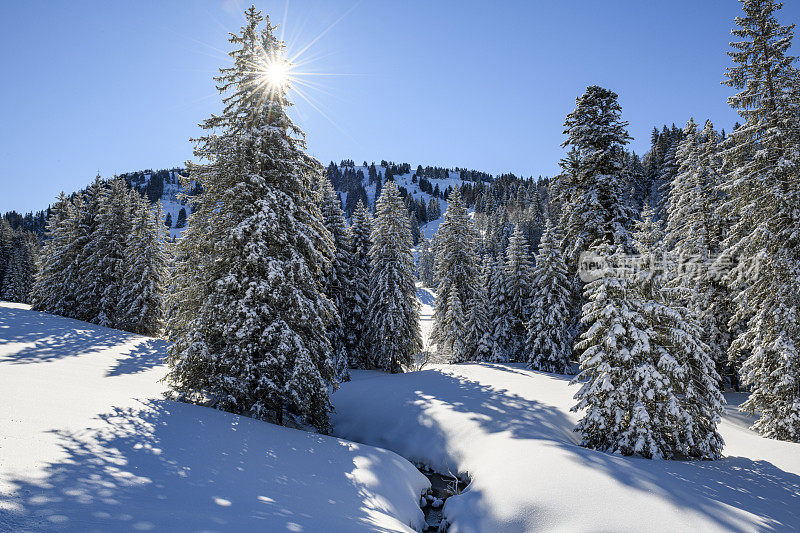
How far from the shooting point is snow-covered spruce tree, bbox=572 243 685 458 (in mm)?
10820

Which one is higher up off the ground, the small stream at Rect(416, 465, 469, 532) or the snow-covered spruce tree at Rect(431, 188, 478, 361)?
the snow-covered spruce tree at Rect(431, 188, 478, 361)

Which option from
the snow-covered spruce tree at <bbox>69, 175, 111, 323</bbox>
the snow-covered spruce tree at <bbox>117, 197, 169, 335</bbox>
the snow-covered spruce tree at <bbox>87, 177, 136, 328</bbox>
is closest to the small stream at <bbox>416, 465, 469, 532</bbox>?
the snow-covered spruce tree at <bbox>117, 197, 169, 335</bbox>

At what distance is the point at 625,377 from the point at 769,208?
9434 mm

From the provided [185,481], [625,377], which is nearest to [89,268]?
[185,481]

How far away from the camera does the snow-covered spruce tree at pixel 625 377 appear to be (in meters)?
10.8

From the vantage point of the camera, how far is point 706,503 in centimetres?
769

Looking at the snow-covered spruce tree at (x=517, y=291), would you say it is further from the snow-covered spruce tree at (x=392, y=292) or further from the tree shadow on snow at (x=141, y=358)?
the tree shadow on snow at (x=141, y=358)

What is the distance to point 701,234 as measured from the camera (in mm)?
21406

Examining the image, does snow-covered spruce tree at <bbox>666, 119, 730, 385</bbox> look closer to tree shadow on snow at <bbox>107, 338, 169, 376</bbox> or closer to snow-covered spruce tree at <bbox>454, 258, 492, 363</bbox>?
snow-covered spruce tree at <bbox>454, 258, 492, 363</bbox>

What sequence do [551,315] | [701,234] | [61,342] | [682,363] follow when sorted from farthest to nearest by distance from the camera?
[551,315], [701,234], [61,342], [682,363]

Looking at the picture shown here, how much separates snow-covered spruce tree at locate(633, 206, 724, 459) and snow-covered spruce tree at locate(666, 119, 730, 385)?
9.81m

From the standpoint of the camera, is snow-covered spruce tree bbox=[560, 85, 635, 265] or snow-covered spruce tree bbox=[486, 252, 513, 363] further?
snow-covered spruce tree bbox=[486, 252, 513, 363]

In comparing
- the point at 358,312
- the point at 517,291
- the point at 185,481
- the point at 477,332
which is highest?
the point at 517,291

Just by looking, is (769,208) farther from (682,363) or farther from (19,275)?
(19,275)
